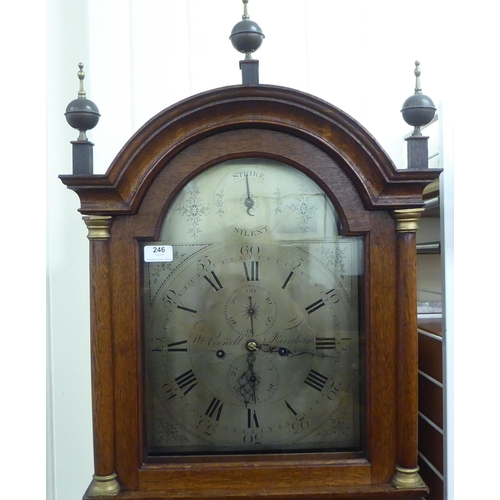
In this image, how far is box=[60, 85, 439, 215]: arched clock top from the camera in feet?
2.64

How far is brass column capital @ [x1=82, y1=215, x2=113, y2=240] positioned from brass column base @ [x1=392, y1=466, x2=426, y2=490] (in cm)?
64

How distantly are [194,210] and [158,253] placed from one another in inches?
3.9

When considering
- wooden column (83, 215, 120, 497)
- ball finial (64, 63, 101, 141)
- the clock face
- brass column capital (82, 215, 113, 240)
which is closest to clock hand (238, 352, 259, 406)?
the clock face

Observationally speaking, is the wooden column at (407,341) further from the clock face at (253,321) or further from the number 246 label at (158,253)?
the number 246 label at (158,253)

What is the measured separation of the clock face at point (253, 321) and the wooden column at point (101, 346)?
69 millimetres

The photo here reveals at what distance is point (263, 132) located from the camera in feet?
2.73

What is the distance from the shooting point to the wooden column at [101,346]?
2.68 feet

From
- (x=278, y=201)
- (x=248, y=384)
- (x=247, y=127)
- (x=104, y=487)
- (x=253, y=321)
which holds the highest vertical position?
(x=247, y=127)

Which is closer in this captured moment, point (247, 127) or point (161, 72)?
point (247, 127)

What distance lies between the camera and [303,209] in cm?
86

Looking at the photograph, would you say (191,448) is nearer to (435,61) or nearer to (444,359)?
(444,359)

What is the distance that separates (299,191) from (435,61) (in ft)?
1.98

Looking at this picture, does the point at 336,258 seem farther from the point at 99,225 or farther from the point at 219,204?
the point at 99,225

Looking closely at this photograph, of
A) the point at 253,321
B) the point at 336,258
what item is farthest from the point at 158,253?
the point at 336,258
